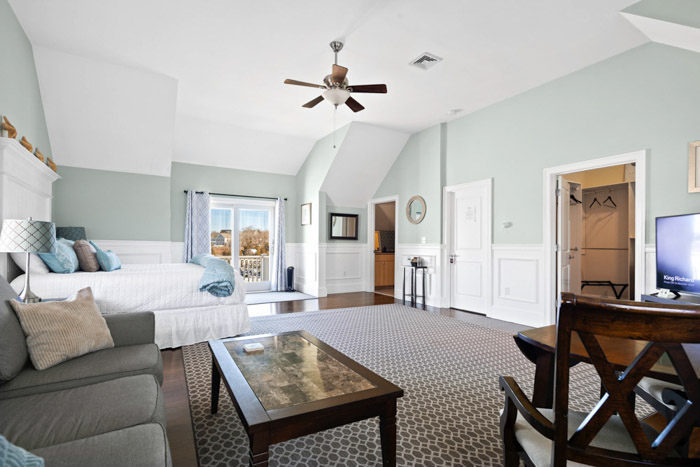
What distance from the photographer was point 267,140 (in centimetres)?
689

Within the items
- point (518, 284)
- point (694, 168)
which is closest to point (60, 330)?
point (518, 284)

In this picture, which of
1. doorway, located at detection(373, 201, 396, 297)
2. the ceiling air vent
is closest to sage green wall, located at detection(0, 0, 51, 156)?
the ceiling air vent

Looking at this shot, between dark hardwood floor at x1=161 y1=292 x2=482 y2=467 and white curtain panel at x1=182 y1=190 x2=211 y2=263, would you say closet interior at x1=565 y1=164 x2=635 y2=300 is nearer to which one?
dark hardwood floor at x1=161 y1=292 x2=482 y2=467

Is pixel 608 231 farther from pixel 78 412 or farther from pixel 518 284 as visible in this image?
pixel 78 412

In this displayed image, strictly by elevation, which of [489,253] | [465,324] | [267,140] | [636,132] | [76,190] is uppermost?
[267,140]

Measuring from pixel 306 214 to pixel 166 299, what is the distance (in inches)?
166

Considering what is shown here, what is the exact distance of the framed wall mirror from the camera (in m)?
7.39

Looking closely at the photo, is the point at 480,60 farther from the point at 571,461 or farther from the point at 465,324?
the point at 571,461

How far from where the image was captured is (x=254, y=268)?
24.7 feet

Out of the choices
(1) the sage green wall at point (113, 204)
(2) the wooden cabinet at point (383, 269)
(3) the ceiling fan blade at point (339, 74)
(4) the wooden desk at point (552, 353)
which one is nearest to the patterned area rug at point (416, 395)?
(4) the wooden desk at point (552, 353)

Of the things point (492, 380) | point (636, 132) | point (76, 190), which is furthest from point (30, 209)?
point (636, 132)

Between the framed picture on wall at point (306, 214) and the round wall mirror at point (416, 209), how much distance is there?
2.07 metres

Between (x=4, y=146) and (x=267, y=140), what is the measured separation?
4358 mm

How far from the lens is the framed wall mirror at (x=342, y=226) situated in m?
7.39
